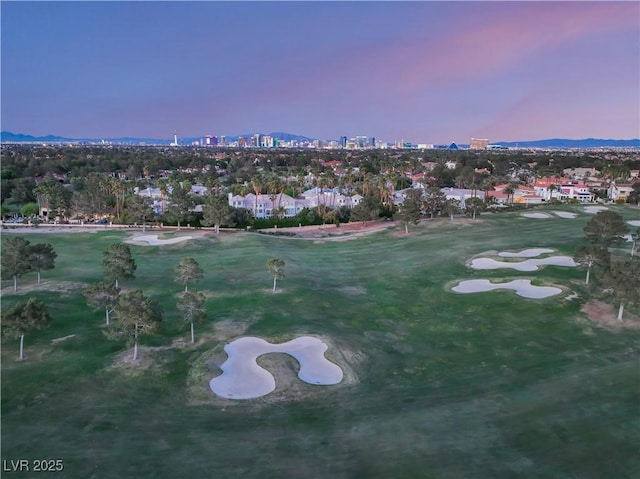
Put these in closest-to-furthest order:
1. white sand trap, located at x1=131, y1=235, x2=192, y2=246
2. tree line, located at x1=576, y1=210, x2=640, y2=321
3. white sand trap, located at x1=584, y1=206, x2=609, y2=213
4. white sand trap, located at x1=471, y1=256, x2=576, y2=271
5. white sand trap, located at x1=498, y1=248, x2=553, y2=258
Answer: tree line, located at x1=576, y1=210, x2=640, y2=321 → white sand trap, located at x1=471, y1=256, x2=576, y2=271 → white sand trap, located at x1=498, y1=248, x2=553, y2=258 → white sand trap, located at x1=131, y1=235, x2=192, y2=246 → white sand trap, located at x1=584, y1=206, x2=609, y2=213

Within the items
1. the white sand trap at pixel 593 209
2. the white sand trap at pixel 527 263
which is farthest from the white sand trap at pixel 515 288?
the white sand trap at pixel 593 209

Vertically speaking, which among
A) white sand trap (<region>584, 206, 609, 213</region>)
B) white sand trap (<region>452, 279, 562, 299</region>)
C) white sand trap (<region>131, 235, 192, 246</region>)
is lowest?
white sand trap (<region>452, 279, 562, 299</region>)

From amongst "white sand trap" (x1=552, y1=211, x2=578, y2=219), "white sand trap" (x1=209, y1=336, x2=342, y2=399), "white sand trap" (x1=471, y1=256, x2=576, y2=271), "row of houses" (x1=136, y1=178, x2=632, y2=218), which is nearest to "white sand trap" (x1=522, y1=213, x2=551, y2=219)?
"white sand trap" (x1=552, y1=211, x2=578, y2=219)

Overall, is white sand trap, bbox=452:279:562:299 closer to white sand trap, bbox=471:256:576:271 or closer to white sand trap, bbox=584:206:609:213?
white sand trap, bbox=471:256:576:271

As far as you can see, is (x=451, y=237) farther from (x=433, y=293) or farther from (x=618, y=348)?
(x=618, y=348)

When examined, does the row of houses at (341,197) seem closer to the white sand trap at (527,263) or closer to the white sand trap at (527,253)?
the white sand trap at (527,253)

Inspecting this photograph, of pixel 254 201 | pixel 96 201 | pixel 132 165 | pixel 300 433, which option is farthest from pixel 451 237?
pixel 132 165

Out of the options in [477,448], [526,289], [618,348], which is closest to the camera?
[477,448]
